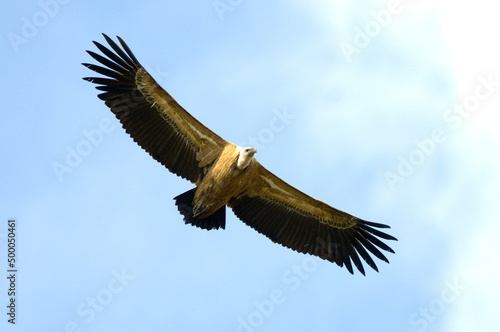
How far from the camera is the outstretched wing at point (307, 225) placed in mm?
Result: 16438

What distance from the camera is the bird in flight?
15.7m

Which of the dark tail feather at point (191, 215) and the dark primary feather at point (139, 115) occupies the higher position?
the dark primary feather at point (139, 115)

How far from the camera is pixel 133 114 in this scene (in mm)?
15828

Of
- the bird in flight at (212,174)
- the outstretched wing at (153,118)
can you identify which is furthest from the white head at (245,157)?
the outstretched wing at (153,118)

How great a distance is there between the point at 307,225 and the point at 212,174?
2447 mm

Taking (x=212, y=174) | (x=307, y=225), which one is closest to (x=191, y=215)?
(x=212, y=174)

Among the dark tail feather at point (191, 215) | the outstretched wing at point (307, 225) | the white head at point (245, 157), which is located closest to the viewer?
the white head at point (245, 157)

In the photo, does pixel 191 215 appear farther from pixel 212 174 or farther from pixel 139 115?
pixel 139 115

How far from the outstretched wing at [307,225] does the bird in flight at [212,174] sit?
0.02 m

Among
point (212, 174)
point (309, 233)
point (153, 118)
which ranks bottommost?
point (309, 233)

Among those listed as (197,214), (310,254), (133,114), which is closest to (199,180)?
(197,214)

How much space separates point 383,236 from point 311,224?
4.91ft

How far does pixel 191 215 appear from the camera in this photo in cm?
1585

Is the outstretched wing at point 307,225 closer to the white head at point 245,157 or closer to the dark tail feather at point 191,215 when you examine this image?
the dark tail feather at point 191,215
